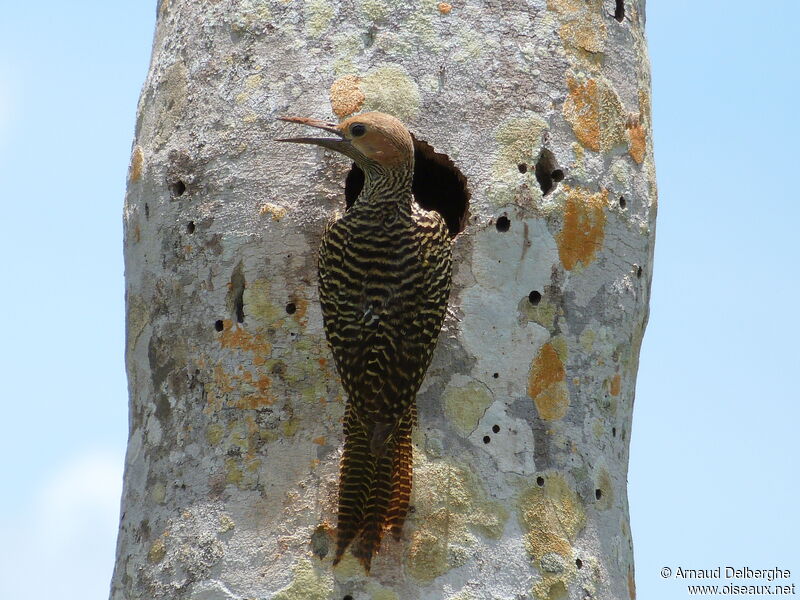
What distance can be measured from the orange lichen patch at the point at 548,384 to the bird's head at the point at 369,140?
2.88 ft

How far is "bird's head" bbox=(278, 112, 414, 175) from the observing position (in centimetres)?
600

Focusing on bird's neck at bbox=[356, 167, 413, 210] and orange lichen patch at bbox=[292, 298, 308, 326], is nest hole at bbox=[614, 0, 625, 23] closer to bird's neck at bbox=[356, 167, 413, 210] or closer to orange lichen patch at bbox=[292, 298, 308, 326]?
bird's neck at bbox=[356, 167, 413, 210]

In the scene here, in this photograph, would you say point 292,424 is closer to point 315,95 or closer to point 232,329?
point 232,329

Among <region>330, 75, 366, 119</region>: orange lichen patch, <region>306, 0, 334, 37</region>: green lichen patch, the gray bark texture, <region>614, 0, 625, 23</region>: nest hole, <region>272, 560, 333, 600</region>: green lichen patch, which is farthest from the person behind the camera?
<region>614, 0, 625, 23</region>: nest hole

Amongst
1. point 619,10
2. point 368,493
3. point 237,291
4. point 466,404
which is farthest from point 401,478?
point 619,10

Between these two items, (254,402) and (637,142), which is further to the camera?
(637,142)

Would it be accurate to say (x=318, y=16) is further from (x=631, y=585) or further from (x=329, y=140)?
(x=631, y=585)

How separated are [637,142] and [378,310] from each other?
1.47 m

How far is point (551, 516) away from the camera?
5867 millimetres

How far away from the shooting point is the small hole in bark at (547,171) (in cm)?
627

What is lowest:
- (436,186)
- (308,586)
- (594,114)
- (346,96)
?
(308,586)

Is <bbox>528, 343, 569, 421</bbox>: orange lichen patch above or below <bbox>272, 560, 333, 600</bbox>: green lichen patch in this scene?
above

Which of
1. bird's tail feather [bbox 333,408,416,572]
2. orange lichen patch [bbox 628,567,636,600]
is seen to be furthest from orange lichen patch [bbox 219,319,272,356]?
orange lichen patch [bbox 628,567,636,600]

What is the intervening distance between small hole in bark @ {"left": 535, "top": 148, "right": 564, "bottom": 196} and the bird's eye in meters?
0.72
